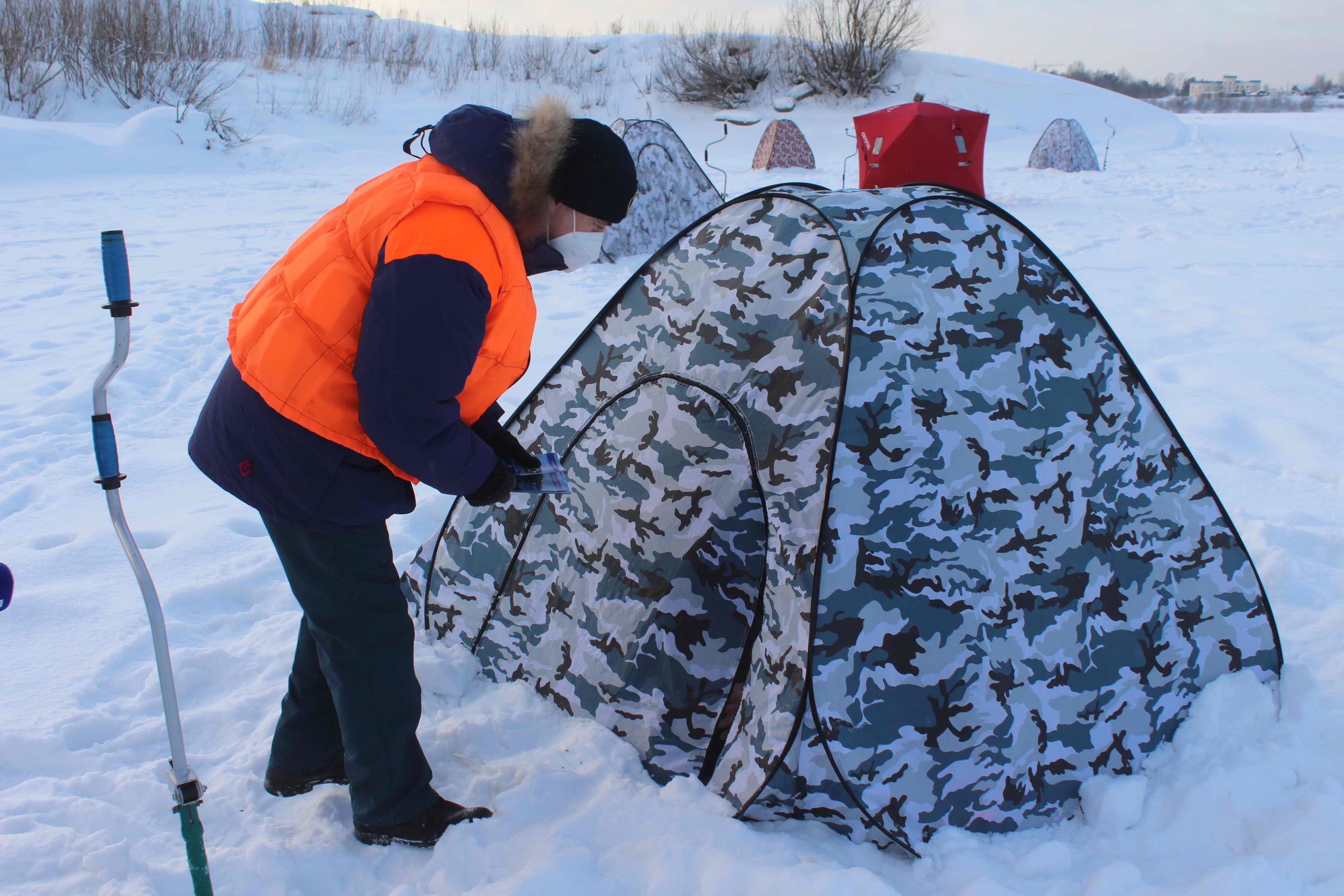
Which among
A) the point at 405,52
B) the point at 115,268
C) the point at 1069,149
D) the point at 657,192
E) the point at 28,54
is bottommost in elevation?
the point at 115,268

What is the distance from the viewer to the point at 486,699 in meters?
2.15

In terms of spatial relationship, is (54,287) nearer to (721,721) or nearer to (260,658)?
(260,658)

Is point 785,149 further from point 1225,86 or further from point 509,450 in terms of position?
point 1225,86

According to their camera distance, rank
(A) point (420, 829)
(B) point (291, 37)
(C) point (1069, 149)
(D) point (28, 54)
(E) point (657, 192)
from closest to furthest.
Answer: (A) point (420, 829), (E) point (657, 192), (C) point (1069, 149), (D) point (28, 54), (B) point (291, 37)

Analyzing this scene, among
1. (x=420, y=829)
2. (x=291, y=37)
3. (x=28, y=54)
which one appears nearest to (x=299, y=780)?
(x=420, y=829)

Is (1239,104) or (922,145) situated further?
(1239,104)

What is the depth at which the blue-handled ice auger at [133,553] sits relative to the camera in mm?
1396

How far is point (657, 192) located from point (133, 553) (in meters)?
6.12

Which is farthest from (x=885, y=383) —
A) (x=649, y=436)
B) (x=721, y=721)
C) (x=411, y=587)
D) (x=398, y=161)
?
(x=398, y=161)

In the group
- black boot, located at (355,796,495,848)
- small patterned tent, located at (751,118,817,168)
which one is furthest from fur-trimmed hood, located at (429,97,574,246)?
small patterned tent, located at (751,118,817,168)

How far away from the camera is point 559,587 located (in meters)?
2.12

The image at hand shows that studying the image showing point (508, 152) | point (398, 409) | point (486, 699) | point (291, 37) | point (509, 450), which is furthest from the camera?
point (291, 37)

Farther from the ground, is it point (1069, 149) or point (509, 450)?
point (1069, 149)

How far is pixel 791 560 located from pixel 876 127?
751 centimetres
